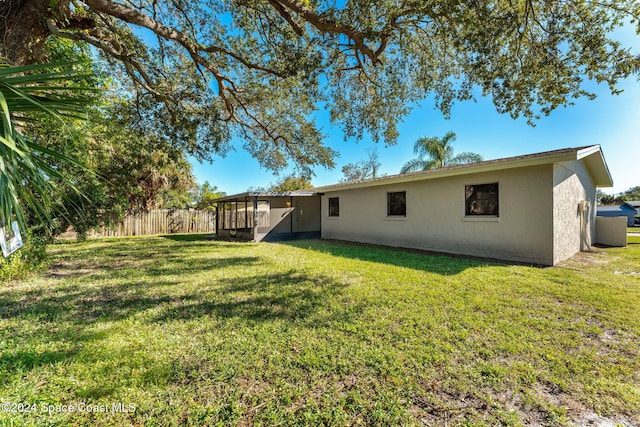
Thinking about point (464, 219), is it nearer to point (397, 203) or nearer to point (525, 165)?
point (525, 165)

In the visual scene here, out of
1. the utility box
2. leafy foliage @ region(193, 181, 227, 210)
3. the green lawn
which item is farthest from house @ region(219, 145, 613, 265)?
leafy foliage @ region(193, 181, 227, 210)

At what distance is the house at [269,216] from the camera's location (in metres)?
13.0

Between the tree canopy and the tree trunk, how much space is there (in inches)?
0.5

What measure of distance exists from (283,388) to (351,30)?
5.73 m

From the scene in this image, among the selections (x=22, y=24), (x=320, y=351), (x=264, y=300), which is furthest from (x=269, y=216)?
(x=320, y=351)

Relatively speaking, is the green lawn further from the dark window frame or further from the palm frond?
the palm frond

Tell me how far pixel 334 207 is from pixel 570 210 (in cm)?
901

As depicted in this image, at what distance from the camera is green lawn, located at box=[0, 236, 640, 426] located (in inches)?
74.8

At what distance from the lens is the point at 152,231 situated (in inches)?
641

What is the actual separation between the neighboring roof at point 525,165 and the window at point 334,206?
100 cm

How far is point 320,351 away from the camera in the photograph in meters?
2.64

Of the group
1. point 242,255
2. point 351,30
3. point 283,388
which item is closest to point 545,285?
point 283,388

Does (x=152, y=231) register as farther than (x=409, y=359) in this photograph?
Yes

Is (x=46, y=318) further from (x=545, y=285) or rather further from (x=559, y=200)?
(x=559, y=200)
